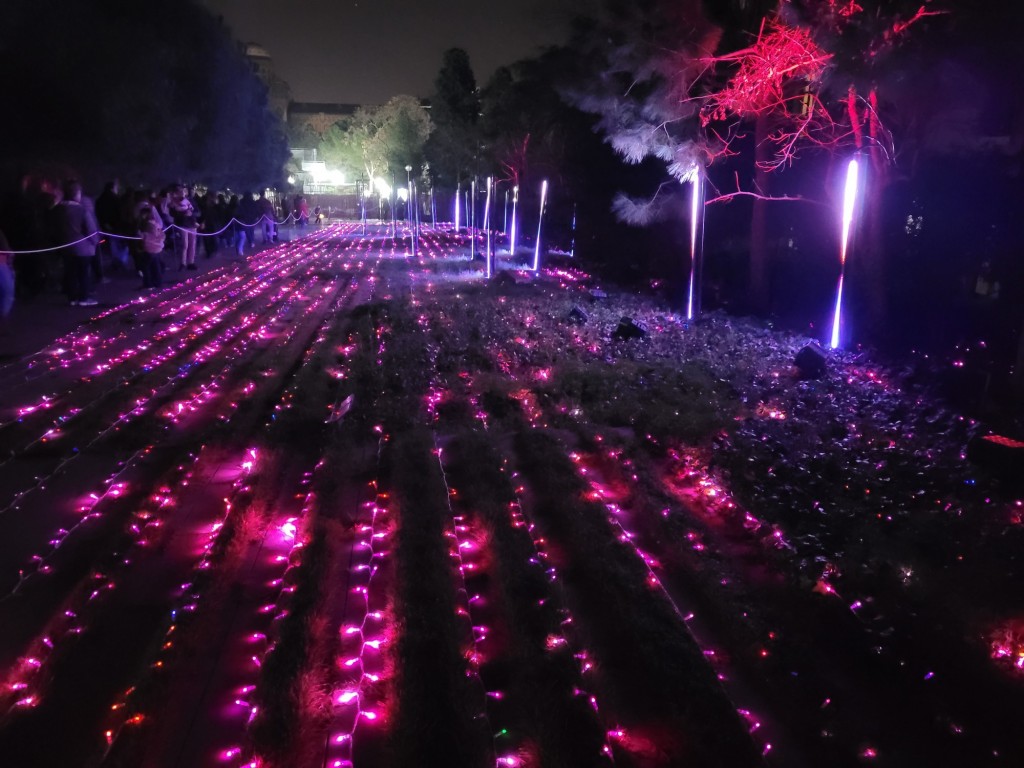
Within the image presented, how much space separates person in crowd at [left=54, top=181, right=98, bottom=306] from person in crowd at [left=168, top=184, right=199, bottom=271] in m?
5.34

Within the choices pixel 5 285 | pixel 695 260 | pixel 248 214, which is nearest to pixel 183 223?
pixel 248 214

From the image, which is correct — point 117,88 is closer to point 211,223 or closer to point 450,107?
point 211,223

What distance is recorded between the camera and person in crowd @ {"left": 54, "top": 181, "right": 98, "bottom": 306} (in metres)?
11.4

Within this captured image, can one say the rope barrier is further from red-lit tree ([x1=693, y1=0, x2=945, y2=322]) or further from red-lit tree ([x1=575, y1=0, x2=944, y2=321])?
red-lit tree ([x1=693, y1=0, x2=945, y2=322])

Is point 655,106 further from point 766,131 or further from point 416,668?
point 416,668

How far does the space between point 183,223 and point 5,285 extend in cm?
837

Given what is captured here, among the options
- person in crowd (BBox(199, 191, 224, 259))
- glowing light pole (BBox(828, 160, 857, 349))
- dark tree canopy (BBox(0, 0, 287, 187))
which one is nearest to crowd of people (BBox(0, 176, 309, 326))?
person in crowd (BBox(199, 191, 224, 259))

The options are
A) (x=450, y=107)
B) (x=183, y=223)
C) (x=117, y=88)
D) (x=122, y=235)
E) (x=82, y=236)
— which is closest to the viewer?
(x=82, y=236)

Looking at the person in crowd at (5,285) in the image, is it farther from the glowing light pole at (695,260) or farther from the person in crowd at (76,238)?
the glowing light pole at (695,260)

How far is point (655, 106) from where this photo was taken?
1185 cm

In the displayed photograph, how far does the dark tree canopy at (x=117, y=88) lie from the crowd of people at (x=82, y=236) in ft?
5.32

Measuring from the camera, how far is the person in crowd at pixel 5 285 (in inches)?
400

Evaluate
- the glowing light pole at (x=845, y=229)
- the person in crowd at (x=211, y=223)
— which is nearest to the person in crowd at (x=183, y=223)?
the person in crowd at (x=211, y=223)

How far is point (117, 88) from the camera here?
17062 millimetres
